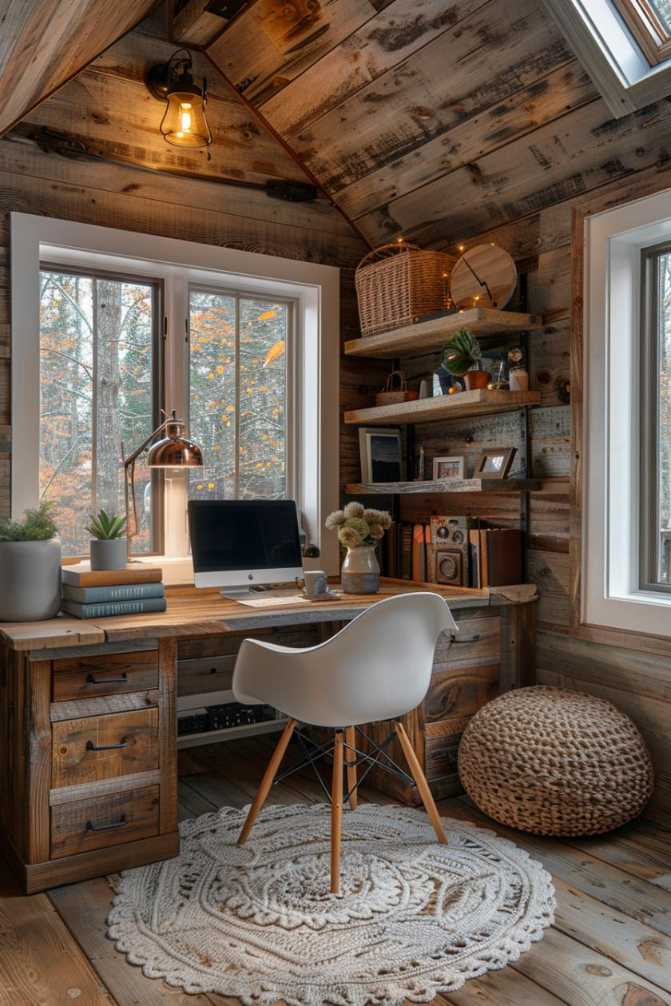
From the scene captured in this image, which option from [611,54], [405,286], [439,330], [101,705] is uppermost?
[611,54]

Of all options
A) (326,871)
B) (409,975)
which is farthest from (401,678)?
(409,975)

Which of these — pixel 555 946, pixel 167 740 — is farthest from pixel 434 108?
pixel 555 946

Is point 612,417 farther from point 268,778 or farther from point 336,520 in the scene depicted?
point 268,778

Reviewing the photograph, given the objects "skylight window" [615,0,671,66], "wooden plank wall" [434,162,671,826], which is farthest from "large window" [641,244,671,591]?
"skylight window" [615,0,671,66]

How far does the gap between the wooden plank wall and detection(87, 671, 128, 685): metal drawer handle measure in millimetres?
1575

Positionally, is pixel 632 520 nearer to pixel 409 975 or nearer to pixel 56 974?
pixel 409 975

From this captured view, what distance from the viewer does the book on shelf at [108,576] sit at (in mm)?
2531

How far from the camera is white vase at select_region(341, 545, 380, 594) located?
10.1 ft

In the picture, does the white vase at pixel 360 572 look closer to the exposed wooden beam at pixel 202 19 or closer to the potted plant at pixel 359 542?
the potted plant at pixel 359 542

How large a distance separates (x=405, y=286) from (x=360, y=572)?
1.14m

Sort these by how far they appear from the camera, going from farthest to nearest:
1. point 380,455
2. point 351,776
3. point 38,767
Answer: point 380,455
point 351,776
point 38,767

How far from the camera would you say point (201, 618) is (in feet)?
8.21

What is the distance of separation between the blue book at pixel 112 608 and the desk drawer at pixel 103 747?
32 cm

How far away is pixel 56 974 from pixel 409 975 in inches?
31.6
